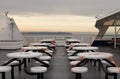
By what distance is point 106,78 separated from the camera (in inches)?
267

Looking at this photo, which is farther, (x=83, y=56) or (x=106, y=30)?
(x=106, y=30)

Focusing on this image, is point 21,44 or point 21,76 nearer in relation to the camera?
point 21,76

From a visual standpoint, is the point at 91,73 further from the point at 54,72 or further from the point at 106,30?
the point at 106,30

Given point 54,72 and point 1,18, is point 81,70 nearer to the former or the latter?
point 54,72

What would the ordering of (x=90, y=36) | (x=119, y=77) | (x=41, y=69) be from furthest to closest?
(x=90, y=36) < (x=119, y=77) < (x=41, y=69)

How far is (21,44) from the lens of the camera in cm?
1705

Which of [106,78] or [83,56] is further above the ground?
[83,56]

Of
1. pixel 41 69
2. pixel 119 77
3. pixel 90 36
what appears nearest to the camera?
pixel 41 69

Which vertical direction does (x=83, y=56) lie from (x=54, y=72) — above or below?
above

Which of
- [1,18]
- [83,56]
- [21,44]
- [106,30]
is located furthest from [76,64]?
[106,30]

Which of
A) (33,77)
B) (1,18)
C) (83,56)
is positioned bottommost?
(33,77)

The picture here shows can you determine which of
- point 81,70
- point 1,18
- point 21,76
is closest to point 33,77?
point 21,76

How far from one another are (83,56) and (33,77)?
62.3 inches

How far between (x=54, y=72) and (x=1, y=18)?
10583 mm
